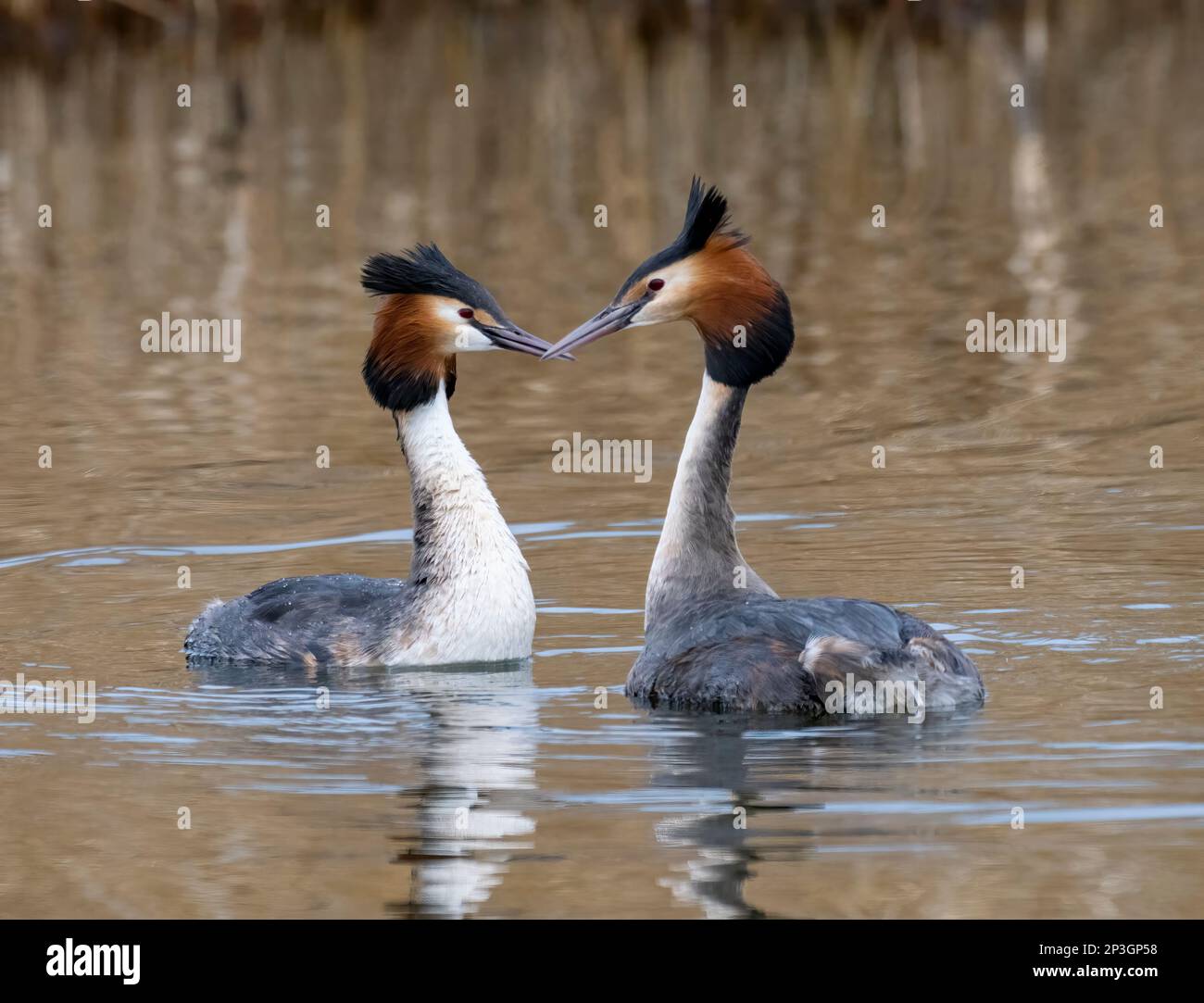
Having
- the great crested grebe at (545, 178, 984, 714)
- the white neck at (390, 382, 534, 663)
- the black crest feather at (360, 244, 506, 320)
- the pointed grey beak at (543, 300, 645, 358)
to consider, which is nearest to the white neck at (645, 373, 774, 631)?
the great crested grebe at (545, 178, 984, 714)

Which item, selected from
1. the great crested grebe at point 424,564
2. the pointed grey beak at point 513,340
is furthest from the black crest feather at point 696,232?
the great crested grebe at point 424,564

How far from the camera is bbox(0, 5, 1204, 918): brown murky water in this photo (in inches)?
280

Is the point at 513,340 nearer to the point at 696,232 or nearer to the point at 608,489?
the point at 696,232

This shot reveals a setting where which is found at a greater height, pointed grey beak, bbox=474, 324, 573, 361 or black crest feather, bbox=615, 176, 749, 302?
black crest feather, bbox=615, 176, 749, 302

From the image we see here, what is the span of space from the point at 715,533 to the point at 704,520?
0.07 m

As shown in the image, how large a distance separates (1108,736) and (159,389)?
31.7 feet

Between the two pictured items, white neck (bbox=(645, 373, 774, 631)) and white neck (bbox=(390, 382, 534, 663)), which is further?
white neck (bbox=(390, 382, 534, 663))

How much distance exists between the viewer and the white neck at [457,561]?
389 inches

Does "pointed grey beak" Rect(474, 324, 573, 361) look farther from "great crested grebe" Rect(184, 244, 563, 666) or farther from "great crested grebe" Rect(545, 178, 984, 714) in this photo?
"great crested grebe" Rect(545, 178, 984, 714)

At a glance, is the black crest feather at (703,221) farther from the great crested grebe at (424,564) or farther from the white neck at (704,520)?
the great crested grebe at (424,564)

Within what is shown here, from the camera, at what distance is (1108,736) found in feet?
26.5

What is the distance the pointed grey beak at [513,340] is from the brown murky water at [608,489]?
1.25 metres

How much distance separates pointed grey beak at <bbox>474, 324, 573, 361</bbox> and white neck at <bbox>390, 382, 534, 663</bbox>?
0.39 meters

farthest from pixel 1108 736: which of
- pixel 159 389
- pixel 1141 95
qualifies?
pixel 1141 95
